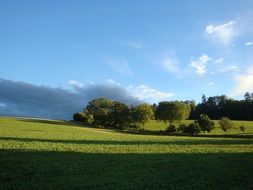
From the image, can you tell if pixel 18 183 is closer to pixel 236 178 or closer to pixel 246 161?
pixel 236 178

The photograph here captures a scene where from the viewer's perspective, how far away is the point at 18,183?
19000 millimetres

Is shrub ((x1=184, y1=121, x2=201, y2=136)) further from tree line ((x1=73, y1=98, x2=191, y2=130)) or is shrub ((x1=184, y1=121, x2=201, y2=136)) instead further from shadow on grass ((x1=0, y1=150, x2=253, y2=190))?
shadow on grass ((x1=0, y1=150, x2=253, y2=190))

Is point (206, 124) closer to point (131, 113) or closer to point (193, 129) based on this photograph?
point (193, 129)

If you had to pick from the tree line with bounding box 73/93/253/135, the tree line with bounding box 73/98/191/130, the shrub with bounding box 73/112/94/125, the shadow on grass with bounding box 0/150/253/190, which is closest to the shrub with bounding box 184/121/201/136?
the tree line with bounding box 73/93/253/135

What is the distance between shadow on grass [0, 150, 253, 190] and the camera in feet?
62.7

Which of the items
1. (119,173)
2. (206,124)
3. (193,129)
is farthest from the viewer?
(206,124)

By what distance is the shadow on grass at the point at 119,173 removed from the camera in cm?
1911

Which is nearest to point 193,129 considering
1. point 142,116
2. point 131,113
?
point 142,116

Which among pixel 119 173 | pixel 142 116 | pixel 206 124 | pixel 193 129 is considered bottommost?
pixel 119 173

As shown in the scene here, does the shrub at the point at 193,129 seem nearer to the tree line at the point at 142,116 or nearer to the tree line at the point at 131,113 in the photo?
the tree line at the point at 142,116

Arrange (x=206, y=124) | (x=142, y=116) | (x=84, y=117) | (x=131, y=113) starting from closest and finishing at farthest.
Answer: (x=206, y=124) → (x=142, y=116) → (x=131, y=113) → (x=84, y=117)

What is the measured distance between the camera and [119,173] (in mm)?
22453

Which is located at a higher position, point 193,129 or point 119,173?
point 193,129

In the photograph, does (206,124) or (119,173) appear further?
(206,124)
